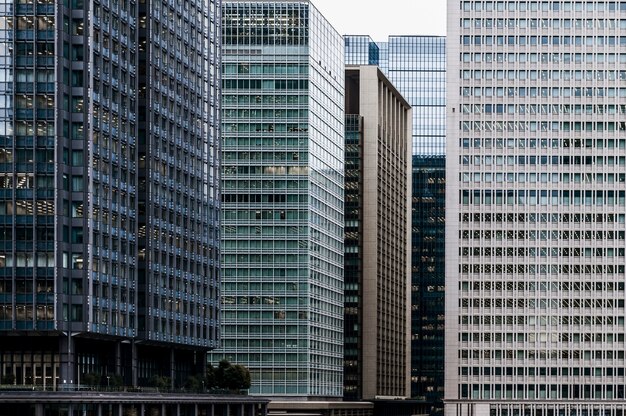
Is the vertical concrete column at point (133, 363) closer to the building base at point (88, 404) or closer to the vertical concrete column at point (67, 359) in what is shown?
the building base at point (88, 404)

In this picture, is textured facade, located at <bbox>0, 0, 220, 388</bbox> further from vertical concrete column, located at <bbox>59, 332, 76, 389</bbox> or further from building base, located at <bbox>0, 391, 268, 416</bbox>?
building base, located at <bbox>0, 391, 268, 416</bbox>

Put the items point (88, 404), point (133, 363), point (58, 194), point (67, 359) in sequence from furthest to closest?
point (133, 363)
point (58, 194)
point (67, 359)
point (88, 404)

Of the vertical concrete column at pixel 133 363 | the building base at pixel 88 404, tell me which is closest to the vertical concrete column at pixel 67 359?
the building base at pixel 88 404

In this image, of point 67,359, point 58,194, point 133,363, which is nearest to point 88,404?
point 67,359

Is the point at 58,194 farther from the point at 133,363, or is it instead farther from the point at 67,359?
the point at 133,363

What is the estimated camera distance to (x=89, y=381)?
16838 centimetres

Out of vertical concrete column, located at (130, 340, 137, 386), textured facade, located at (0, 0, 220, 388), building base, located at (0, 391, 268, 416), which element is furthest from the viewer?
vertical concrete column, located at (130, 340, 137, 386)

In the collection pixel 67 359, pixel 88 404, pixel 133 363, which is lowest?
pixel 88 404

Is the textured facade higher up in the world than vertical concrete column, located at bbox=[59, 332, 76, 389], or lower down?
higher up

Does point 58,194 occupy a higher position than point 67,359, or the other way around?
point 58,194

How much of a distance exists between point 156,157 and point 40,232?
32.3 metres

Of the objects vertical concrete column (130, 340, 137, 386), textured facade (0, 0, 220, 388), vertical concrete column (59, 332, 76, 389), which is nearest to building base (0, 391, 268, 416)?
vertical concrete column (59, 332, 76, 389)

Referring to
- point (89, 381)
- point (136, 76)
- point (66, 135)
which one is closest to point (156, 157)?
point (136, 76)

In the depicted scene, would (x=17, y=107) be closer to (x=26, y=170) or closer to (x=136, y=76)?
(x=26, y=170)
